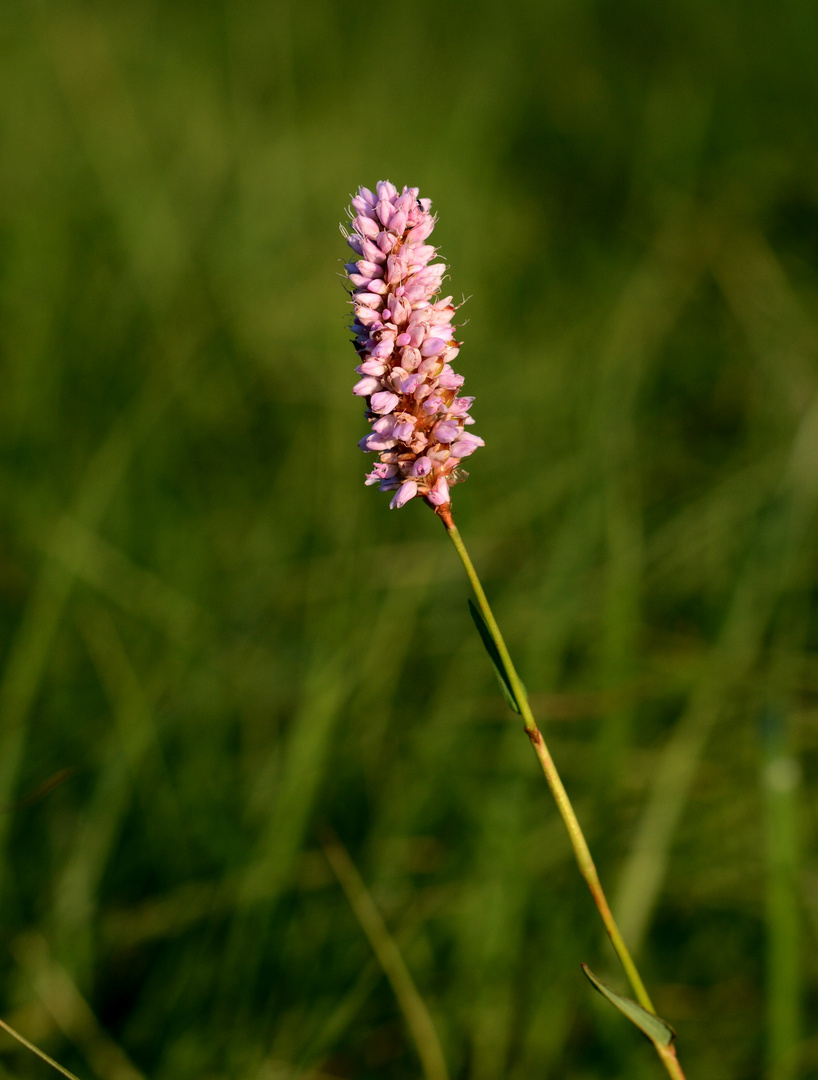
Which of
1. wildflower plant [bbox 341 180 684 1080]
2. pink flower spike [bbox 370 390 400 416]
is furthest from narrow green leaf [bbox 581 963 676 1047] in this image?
pink flower spike [bbox 370 390 400 416]

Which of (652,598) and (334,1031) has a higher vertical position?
→ (652,598)

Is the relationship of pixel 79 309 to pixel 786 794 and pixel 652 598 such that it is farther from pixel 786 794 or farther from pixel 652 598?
pixel 786 794

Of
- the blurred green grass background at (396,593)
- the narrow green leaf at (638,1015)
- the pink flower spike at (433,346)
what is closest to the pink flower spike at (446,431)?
the pink flower spike at (433,346)

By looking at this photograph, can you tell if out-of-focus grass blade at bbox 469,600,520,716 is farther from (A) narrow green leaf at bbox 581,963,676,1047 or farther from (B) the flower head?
(A) narrow green leaf at bbox 581,963,676,1047

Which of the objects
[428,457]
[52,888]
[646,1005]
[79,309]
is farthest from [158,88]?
[646,1005]

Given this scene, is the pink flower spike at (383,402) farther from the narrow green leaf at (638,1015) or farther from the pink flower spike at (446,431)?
the narrow green leaf at (638,1015)
